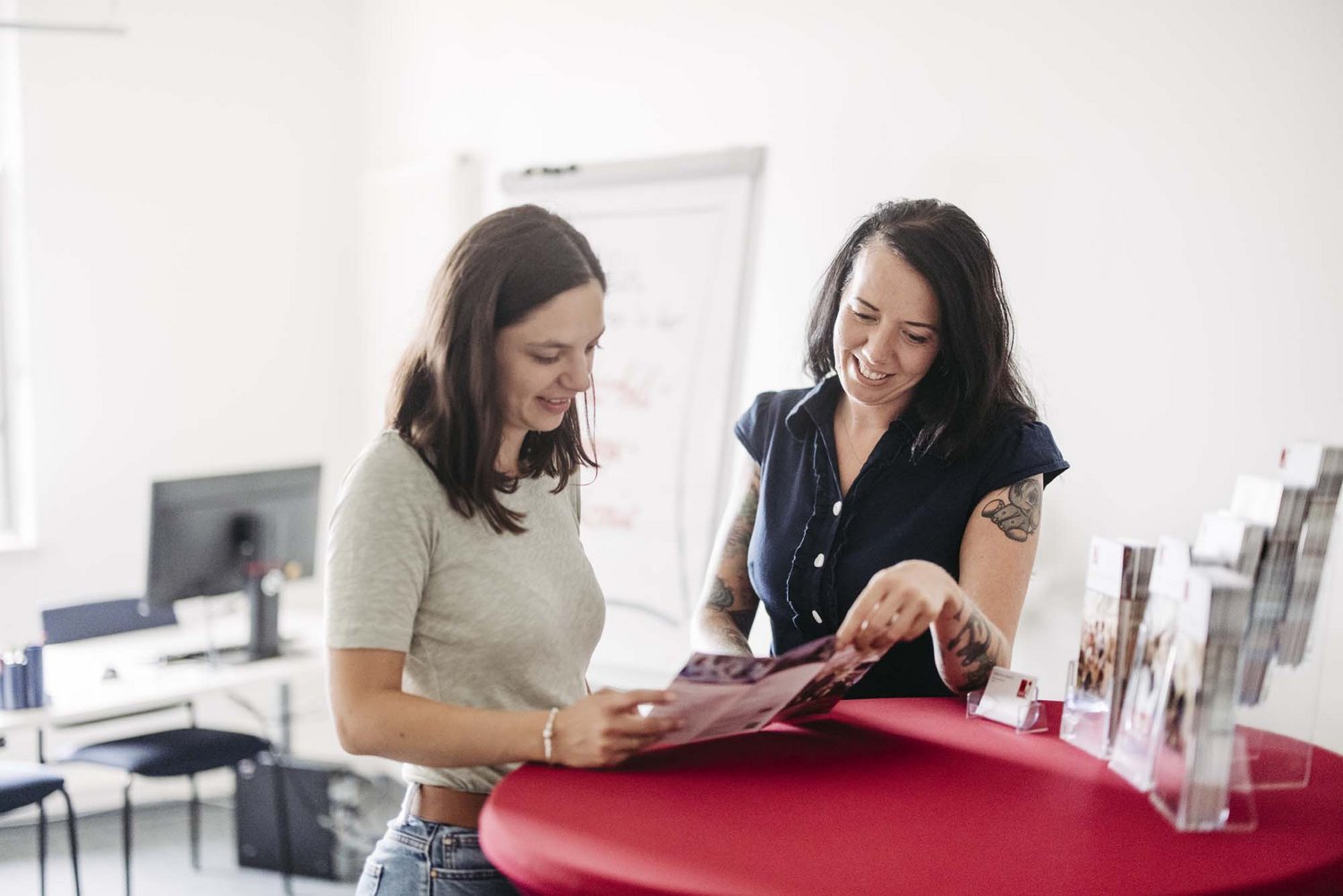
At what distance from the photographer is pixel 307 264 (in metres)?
4.70

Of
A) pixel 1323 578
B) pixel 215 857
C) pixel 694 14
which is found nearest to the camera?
pixel 1323 578

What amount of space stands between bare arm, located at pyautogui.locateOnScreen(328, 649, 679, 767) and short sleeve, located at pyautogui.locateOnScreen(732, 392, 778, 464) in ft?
2.46

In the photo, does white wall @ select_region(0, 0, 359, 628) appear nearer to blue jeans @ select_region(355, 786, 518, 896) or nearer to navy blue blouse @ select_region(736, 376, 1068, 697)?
navy blue blouse @ select_region(736, 376, 1068, 697)

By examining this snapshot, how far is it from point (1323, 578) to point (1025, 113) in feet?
6.50

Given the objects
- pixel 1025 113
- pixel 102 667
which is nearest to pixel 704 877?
pixel 1025 113

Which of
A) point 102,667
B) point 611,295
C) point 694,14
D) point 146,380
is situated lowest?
point 102,667

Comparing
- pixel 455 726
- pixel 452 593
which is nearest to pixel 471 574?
pixel 452 593

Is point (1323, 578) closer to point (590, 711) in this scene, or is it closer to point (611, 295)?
point (590, 711)

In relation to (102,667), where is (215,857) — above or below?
below

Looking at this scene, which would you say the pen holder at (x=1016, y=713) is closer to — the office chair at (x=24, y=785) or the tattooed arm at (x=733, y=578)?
the tattooed arm at (x=733, y=578)

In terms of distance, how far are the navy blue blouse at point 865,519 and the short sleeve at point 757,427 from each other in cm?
6

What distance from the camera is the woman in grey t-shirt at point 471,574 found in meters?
1.27

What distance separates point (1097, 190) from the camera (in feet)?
9.30

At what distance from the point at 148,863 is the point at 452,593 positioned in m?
3.13
